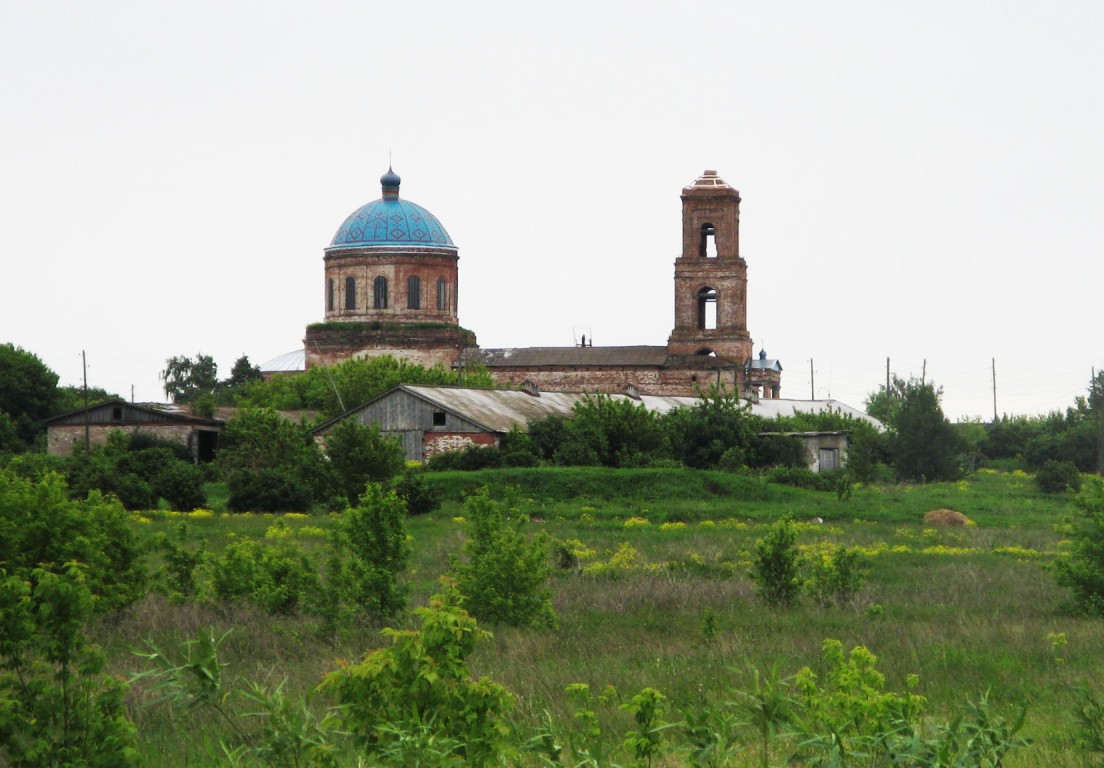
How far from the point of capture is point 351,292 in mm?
66812

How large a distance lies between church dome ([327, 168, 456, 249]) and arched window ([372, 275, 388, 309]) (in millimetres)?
1653

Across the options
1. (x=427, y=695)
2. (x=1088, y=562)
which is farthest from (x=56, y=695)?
(x=1088, y=562)

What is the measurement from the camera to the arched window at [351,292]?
66.7 meters

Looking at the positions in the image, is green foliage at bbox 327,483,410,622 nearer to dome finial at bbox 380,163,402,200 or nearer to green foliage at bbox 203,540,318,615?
green foliage at bbox 203,540,318,615

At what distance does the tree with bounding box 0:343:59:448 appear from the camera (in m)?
52.5

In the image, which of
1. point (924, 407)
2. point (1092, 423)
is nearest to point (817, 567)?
point (924, 407)

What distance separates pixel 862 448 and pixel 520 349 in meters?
25.7

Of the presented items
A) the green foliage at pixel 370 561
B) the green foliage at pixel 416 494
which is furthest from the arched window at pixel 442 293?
the green foliage at pixel 370 561

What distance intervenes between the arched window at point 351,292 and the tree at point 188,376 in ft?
72.8

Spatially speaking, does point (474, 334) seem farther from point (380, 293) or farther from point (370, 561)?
point (370, 561)

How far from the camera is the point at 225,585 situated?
1566cm

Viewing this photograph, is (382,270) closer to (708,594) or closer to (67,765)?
(708,594)

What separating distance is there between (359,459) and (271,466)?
19.5ft

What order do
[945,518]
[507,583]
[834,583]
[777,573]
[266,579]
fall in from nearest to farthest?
[507,583]
[266,579]
[777,573]
[834,583]
[945,518]
